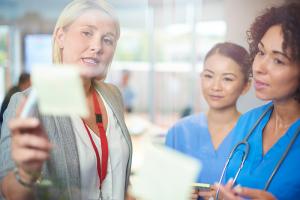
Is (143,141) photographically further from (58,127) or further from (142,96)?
(58,127)

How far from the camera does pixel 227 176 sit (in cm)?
99

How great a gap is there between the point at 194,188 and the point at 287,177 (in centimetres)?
24

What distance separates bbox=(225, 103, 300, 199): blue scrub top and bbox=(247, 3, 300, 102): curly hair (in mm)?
113

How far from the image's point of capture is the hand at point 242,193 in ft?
3.03

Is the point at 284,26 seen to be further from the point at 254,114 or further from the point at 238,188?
the point at 238,188

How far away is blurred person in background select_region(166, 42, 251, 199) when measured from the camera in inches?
39.4

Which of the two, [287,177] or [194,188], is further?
[194,188]

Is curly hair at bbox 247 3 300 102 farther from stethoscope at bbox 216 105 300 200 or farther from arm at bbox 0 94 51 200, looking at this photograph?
arm at bbox 0 94 51 200

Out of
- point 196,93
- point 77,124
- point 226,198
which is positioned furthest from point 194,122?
point 77,124

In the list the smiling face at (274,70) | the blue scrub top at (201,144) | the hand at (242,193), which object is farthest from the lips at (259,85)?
the hand at (242,193)

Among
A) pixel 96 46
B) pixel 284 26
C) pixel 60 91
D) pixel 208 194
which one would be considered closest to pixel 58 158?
pixel 60 91

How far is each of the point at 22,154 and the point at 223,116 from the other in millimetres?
534

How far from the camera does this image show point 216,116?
104 cm

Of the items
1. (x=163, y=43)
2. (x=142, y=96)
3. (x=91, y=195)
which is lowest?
(x=91, y=195)
